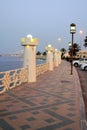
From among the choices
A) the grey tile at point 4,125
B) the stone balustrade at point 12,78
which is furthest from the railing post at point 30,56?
the grey tile at point 4,125

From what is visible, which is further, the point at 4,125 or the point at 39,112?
the point at 39,112

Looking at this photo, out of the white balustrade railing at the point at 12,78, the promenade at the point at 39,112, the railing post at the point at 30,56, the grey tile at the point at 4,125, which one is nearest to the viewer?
the grey tile at the point at 4,125

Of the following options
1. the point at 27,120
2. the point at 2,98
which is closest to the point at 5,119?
the point at 27,120

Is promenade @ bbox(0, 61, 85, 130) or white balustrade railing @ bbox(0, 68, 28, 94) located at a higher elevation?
white balustrade railing @ bbox(0, 68, 28, 94)

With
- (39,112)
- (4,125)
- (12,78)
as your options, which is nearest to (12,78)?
(12,78)

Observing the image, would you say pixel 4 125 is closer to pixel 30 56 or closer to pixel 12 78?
pixel 12 78

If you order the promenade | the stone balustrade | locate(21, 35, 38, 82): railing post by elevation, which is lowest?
the promenade

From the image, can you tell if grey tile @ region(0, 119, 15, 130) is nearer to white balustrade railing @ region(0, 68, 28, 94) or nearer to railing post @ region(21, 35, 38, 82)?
white balustrade railing @ region(0, 68, 28, 94)

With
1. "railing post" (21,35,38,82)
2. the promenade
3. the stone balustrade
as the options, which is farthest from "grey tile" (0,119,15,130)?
"railing post" (21,35,38,82)

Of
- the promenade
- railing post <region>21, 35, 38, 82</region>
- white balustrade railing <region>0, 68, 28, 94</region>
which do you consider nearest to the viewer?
the promenade

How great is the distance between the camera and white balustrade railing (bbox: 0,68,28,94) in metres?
11.1

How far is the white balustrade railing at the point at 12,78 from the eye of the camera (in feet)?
36.5

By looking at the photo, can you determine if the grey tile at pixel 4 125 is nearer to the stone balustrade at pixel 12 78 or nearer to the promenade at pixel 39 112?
the promenade at pixel 39 112

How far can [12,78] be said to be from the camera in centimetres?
1250
